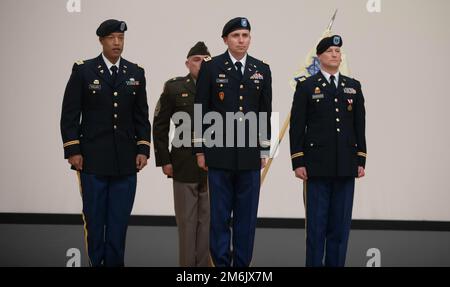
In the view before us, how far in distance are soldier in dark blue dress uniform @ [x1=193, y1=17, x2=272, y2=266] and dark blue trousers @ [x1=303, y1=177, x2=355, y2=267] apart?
0.36 metres

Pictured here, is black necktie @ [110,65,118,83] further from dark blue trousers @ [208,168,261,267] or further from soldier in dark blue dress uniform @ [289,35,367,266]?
soldier in dark blue dress uniform @ [289,35,367,266]

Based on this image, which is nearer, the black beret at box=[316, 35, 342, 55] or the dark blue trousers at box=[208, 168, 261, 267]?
the dark blue trousers at box=[208, 168, 261, 267]

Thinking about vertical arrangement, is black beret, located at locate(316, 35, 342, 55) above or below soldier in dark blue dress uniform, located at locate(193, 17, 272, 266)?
above

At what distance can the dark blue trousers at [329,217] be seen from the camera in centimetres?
401

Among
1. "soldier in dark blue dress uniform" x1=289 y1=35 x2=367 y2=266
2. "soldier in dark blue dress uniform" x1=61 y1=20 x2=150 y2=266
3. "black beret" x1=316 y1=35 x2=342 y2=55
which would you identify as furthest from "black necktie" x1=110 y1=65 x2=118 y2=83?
"black beret" x1=316 y1=35 x2=342 y2=55

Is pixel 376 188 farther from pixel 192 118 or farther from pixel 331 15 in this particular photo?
pixel 192 118

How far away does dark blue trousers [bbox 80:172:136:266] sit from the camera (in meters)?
3.92

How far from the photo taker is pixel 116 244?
396 centimetres

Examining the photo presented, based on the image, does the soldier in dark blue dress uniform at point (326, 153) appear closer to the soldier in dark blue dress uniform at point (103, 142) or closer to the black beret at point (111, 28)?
the soldier in dark blue dress uniform at point (103, 142)

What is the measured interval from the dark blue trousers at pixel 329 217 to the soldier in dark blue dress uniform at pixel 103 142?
3.57 feet

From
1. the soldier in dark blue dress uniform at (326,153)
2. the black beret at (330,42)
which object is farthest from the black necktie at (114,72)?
the black beret at (330,42)

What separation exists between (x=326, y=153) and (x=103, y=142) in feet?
4.27

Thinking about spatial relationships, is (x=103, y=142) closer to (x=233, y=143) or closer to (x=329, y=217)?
(x=233, y=143)

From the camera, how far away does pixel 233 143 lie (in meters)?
3.86
